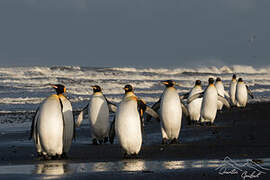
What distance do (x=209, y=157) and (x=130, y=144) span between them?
1.26 meters

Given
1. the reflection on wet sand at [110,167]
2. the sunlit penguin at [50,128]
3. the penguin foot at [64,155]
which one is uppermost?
the sunlit penguin at [50,128]

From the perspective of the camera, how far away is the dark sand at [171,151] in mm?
6781

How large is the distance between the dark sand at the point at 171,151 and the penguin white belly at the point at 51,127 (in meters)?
0.26

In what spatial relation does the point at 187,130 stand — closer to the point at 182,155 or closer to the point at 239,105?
the point at 182,155

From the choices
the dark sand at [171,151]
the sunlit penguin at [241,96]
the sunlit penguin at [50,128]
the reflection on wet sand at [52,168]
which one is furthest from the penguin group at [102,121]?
the sunlit penguin at [241,96]

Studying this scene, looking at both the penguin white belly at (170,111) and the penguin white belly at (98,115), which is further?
the penguin white belly at (98,115)

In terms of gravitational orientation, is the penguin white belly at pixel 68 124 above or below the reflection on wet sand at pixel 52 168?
above

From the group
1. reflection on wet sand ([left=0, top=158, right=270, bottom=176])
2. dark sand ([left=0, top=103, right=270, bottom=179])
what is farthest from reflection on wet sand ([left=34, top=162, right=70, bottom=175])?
dark sand ([left=0, top=103, right=270, bottom=179])

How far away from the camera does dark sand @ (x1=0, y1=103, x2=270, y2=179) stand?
6.78m

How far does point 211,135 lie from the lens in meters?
11.9

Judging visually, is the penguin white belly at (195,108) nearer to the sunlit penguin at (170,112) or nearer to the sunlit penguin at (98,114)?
the sunlit penguin at (98,114)

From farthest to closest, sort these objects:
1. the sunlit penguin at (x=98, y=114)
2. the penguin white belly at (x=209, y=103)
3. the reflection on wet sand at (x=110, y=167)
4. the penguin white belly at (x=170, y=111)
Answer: the penguin white belly at (x=209, y=103) → the sunlit penguin at (x=98, y=114) → the penguin white belly at (x=170, y=111) → the reflection on wet sand at (x=110, y=167)

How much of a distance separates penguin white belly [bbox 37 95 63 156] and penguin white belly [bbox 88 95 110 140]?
2.60 metres

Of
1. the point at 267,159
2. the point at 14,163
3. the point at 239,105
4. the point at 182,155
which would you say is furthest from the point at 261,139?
the point at 239,105
